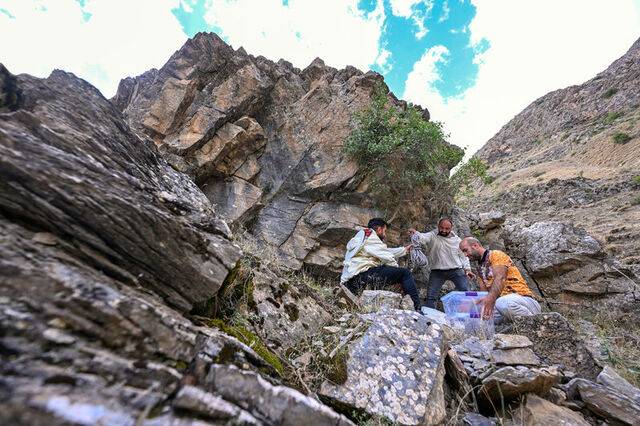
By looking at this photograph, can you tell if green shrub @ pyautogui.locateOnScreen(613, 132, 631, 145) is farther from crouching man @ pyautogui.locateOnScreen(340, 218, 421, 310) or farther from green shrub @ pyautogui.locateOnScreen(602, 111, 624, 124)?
crouching man @ pyautogui.locateOnScreen(340, 218, 421, 310)

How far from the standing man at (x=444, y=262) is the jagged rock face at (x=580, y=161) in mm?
4894

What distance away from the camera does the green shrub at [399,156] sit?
404 inches

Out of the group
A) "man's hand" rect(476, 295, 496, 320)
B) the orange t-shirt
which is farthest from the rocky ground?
the orange t-shirt

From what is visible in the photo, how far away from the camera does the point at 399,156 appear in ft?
34.6

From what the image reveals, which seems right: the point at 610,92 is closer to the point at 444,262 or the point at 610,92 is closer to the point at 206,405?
the point at 444,262

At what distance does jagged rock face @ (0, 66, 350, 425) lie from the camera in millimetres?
1513

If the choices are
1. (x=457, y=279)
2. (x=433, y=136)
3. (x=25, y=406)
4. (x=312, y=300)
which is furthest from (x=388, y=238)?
(x=25, y=406)

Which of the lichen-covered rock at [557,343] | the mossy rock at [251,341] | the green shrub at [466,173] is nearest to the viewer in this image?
the mossy rock at [251,341]

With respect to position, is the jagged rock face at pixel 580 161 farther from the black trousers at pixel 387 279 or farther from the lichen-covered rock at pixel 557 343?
the black trousers at pixel 387 279

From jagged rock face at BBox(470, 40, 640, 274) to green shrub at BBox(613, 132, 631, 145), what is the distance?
0.89 ft

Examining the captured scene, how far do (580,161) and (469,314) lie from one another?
3569cm

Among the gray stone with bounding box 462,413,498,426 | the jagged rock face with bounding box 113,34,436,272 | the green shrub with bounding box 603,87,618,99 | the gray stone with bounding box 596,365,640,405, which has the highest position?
the green shrub with bounding box 603,87,618,99

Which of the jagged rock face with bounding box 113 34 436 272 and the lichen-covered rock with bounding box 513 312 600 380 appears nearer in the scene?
the lichen-covered rock with bounding box 513 312 600 380

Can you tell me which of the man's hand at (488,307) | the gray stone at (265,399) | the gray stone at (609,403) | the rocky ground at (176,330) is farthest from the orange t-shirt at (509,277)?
the gray stone at (265,399)
